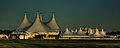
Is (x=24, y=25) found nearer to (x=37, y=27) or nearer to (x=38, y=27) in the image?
(x=37, y=27)

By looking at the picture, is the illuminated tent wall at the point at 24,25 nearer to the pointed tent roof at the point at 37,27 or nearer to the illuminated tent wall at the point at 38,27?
the illuminated tent wall at the point at 38,27

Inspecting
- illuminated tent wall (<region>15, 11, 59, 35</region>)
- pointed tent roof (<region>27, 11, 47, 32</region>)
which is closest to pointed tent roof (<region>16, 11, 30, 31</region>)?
illuminated tent wall (<region>15, 11, 59, 35</region>)

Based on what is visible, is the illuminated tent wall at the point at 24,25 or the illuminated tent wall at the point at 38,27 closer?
the illuminated tent wall at the point at 38,27

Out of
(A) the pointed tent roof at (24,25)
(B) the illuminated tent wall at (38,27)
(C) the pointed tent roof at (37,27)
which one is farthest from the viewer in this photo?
(A) the pointed tent roof at (24,25)

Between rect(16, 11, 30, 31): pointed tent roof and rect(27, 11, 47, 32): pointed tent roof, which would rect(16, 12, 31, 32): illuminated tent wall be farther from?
rect(27, 11, 47, 32): pointed tent roof

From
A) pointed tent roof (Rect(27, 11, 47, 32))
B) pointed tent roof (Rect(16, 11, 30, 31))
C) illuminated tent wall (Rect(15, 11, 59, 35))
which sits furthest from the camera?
pointed tent roof (Rect(16, 11, 30, 31))

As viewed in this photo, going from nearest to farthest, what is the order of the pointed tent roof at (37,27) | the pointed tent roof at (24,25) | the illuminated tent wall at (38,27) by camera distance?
1. the illuminated tent wall at (38,27)
2. the pointed tent roof at (37,27)
3. the pointed tent roof at (24,25)

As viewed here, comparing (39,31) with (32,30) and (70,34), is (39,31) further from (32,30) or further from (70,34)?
(70,34)

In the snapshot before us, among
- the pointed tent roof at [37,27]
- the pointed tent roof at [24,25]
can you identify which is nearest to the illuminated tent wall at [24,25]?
the pointed tent roof at [24,25]

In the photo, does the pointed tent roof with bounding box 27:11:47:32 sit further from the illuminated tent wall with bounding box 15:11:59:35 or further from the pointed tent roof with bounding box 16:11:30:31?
the pointed tent roof with bounding box 16:11:30:31

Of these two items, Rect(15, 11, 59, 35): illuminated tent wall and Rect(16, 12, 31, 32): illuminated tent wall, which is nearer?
Rect(15, 11, 59, 35): illuminated tent wall

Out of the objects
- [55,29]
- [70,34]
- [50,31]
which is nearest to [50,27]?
[55,29]

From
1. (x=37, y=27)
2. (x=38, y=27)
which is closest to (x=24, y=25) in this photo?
(x=37, y=27)

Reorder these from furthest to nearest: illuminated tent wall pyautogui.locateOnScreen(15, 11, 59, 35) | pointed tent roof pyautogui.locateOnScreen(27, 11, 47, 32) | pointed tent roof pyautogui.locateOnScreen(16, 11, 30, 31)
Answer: pointed tent roof pyautogui.locateOnScreen(16, 11, 30, 31) < pointed tent roof pyautogui.locateOnScreen(27, 11, 47, 32) < illuminated tent wall pyautogui.locateOnScreen(15, 11, 59, 35)
